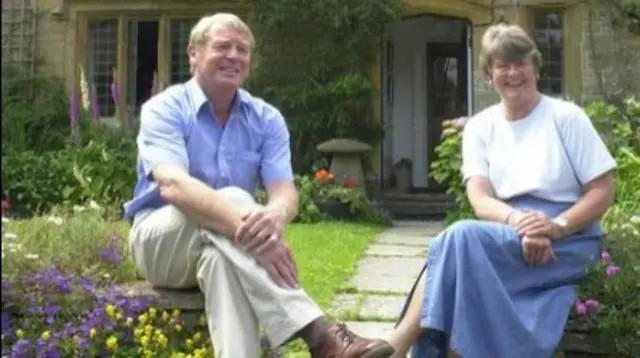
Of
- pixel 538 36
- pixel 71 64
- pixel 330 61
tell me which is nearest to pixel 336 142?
pixel 330 61

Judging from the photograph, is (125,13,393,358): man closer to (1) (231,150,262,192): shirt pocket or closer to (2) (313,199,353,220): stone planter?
(1) (231,150,262,192): shirt pocket

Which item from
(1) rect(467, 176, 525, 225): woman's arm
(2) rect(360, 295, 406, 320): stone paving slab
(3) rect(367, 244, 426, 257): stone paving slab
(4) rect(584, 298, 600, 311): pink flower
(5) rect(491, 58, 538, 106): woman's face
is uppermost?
(5) rect(491, 58, 538, 106): woman's face

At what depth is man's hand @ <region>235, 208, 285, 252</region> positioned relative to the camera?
8.91 feet

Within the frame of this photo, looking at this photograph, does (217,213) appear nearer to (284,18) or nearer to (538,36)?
(284,18)

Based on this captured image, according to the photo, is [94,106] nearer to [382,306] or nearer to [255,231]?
[382,306]

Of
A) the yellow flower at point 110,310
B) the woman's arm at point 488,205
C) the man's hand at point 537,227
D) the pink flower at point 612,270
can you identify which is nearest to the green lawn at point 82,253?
the yellow flower at point 110,310

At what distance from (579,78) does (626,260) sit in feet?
24.4

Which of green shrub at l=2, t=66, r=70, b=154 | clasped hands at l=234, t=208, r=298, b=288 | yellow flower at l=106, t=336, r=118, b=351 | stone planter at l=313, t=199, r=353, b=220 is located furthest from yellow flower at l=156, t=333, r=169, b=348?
green shrub at l=2, t=66, r=70, b=154

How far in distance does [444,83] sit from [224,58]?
917 cm

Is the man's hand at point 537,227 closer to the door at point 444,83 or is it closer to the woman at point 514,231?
the woman at point 514,231

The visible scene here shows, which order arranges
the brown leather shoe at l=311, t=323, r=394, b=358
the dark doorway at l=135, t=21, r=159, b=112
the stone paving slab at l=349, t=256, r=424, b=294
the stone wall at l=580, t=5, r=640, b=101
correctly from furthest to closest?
the dark doorway at l=135, t=21, r=159, b=112, the stone wall at l=580, t=5, r=640, b=101, the stone paving slab at l=349, t=256, r=424, b=294, the brown leather shoe at l=311, t=323, r=394, b=358

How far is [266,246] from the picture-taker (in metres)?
2.72

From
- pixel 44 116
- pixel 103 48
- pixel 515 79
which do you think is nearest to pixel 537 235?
pixel 515 79

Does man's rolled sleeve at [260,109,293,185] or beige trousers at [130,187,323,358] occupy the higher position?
man's rolled sleeve at [260,109,293,185]
